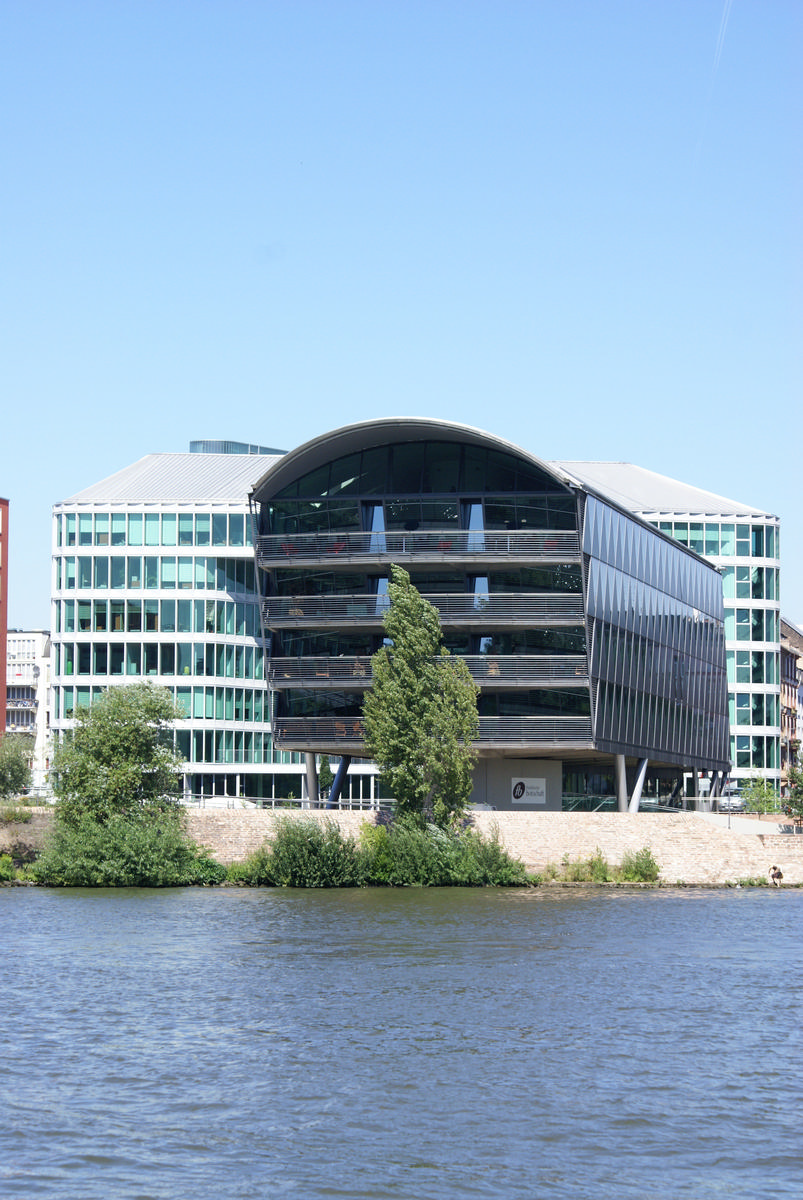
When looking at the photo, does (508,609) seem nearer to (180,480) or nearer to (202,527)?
(202,527)

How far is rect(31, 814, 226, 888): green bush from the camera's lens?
63688mm

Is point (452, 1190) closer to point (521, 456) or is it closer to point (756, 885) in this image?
point (756, 885)

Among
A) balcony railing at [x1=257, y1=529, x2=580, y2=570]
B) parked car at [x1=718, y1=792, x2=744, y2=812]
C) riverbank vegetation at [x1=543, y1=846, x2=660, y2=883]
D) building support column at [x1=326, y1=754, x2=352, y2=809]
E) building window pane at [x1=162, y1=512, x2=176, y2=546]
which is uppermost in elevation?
building window pane at [x1=162, y1=512, x2=176, y2=546]

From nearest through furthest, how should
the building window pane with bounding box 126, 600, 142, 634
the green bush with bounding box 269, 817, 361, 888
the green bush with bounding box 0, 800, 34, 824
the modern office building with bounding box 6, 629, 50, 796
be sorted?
the green bush with bounding box 269, 817, 361, 888
the green bush with bounding box 0, 800, 34, 824
the building window pane with bounding box 126, 600, 142, 634
the modern office building with bounding box 6, 629, 50, 796

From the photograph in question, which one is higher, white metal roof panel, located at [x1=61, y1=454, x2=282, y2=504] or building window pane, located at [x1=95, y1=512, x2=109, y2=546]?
white metal roof panel, located at [x1=61, y1=454, x2=282, y2=504]

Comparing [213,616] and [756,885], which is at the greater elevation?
[213,616]

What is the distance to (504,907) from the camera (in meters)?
55.0

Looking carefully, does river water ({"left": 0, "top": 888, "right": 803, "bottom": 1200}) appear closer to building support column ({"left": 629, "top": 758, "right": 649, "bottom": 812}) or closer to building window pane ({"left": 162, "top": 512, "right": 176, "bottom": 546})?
building support column ({"left": 629, "top": 758, "right": 649, "bottom": 812})

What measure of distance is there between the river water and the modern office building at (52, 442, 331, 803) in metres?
46.6

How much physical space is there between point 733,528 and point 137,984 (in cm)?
7768

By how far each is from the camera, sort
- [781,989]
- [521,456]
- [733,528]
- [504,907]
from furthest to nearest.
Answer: [733,528] < [521,456] < [504,907] < [781,989]

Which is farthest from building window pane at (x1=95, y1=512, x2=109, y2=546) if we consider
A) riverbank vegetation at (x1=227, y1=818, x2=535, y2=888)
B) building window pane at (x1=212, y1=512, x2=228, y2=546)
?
riverbank vegetation at (x1=227, y1=818, x2=535, y2=888)

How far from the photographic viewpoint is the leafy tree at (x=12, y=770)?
80375mm

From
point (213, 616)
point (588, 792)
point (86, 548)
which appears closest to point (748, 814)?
point (588, 792)
